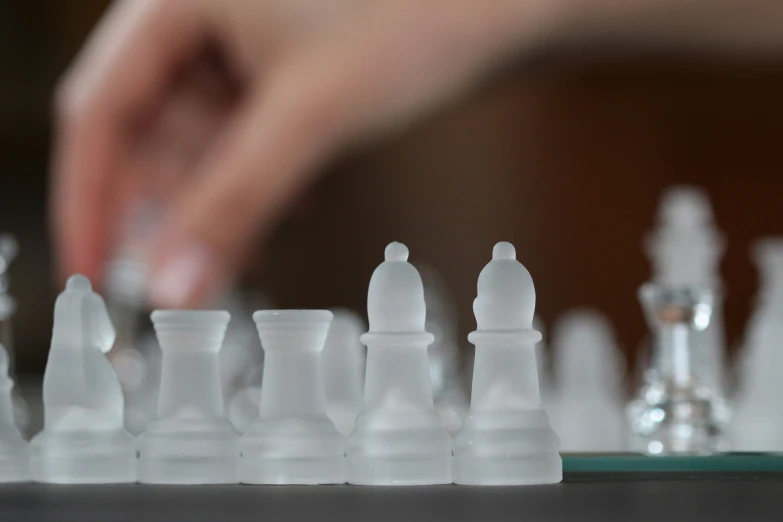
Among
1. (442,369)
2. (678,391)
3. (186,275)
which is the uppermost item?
(186,275)

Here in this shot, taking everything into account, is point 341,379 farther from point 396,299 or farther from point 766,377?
point 766,377

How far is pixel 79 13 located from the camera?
344cm

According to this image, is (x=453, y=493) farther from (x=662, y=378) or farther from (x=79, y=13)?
(x=79, y=13)

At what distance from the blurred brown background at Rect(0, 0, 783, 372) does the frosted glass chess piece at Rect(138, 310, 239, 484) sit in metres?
2.43

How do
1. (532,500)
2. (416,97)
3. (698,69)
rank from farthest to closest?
1. (698,69)
2. (416,97)
3. (532,500)

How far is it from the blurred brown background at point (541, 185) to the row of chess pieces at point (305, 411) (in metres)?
2.44

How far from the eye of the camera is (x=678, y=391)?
1.13 meters

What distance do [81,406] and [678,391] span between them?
0.63 meters

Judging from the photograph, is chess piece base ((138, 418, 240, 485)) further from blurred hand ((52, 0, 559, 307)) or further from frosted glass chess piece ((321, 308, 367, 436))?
blurred hand ((52, 0, 559, 307))

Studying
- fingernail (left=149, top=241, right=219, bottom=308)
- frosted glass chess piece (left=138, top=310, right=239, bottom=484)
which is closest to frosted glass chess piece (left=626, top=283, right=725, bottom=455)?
frosted glass chess piece (left=138, top=310, right=239, bottom=484)

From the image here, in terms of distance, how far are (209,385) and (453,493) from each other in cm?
22

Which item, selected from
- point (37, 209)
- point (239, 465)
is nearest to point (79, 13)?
point (37, 209)

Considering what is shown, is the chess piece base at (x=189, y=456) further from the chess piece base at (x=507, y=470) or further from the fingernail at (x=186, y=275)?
the fingernail at (x=186, y=275)

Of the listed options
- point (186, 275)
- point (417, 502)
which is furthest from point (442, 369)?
point (417, 502)
